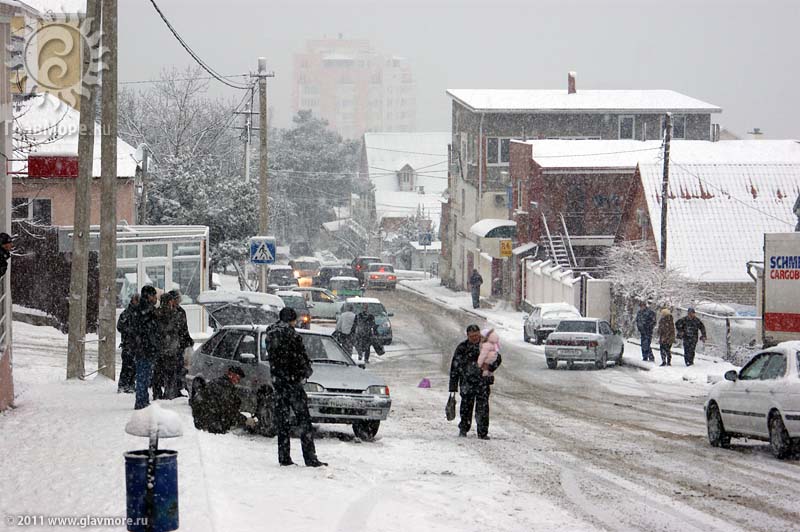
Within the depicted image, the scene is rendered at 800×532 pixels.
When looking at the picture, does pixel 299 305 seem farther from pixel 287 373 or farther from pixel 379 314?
pixel 287 373

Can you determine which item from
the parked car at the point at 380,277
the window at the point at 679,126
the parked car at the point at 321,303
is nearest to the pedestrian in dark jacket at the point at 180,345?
the parked car at the point at 321,303

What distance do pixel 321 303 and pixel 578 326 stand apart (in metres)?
13.3

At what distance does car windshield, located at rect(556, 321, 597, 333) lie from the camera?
3438cm

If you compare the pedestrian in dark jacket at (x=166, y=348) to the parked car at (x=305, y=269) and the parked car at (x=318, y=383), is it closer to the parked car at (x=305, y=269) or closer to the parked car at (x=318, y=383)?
the parked car at (x=318, y=383)

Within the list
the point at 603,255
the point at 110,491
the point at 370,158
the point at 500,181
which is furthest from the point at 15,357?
the point at 370,158

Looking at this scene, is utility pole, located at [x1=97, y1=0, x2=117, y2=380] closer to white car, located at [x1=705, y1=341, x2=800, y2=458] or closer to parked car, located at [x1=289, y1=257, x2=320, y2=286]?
white car, located at [x1=705, y1=341, x2=800, y2=458]

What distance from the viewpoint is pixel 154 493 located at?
26.7 ft

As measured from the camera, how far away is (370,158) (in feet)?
426

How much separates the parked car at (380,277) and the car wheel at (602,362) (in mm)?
35506

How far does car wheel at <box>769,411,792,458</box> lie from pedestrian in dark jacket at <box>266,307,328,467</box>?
634 cm

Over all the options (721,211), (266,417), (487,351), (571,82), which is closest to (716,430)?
(487,351)

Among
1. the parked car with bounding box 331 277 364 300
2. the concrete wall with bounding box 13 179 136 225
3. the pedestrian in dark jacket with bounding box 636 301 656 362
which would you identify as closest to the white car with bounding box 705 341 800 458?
the pedestrian in dark jacket with bounding box 636 301 656 362

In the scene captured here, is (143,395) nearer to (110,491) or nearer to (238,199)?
(110,491)

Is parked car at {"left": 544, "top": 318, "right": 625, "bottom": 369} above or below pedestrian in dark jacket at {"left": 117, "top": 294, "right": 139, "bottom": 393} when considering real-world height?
below
